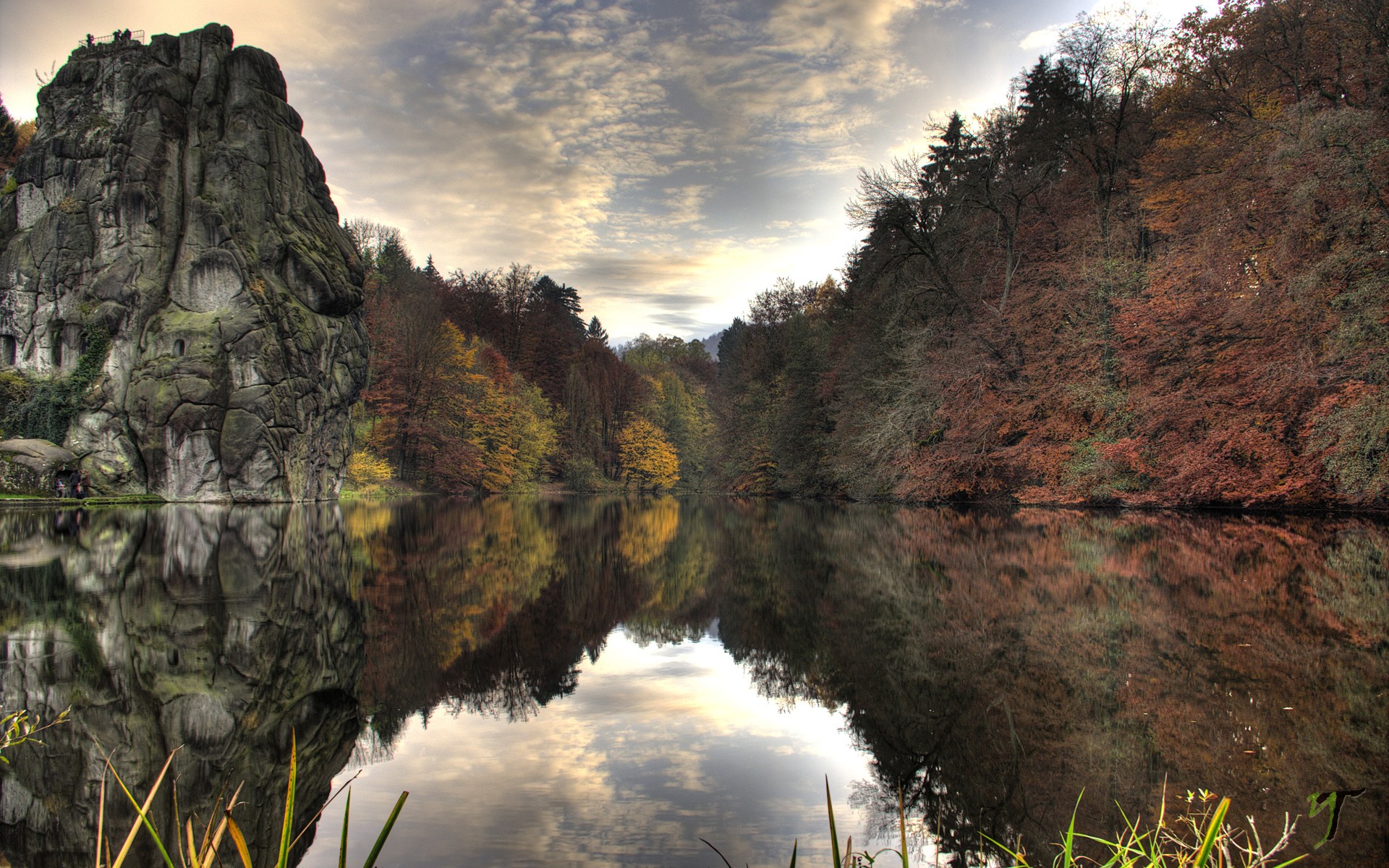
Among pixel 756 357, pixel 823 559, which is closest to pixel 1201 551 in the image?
pixel 823 559

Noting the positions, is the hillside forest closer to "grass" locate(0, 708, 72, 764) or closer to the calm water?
the calm water

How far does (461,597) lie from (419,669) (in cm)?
325

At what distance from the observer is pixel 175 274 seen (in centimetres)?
3183

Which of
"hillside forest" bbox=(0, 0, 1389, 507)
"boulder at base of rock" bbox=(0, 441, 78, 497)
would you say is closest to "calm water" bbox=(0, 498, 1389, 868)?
"hillside forest" bbox=(0, 0, 1389, 507)

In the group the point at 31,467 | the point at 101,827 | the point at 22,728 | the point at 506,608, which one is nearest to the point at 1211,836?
the point at 101,827

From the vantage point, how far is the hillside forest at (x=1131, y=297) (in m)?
15.5

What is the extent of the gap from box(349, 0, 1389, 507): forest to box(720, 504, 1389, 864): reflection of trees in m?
7.16

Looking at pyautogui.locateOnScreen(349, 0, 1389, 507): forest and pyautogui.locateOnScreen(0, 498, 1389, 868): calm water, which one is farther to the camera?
pyautogui.locateOnScreen(349, 0, 1389, 507): forest

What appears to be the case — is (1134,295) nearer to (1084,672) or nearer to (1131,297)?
(1131,297)

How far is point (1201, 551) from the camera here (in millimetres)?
11719

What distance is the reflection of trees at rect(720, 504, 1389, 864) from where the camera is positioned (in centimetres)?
349

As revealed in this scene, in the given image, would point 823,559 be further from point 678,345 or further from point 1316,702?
point 678,345

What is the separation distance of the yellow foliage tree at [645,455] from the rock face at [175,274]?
3013cm

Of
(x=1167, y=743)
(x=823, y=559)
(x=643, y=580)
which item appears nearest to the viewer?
(x=1167, y=743)
